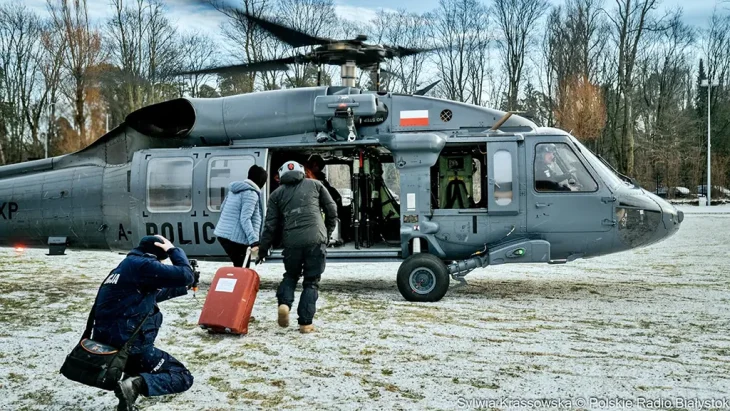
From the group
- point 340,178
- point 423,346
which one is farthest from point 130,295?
point 340,178

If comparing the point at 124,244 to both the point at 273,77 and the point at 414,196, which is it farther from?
the point at 273,77

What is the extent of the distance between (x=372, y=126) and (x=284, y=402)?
5129mm

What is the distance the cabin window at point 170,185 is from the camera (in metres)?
8.77

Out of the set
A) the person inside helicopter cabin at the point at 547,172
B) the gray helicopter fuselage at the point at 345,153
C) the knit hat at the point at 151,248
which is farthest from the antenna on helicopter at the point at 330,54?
the knit hat at the point at 151,248

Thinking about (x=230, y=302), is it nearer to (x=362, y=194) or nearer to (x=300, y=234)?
(x=300, y=234)

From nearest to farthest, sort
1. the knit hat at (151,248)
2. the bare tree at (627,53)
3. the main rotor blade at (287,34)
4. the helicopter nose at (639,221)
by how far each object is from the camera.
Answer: the knit hat at (151,248) < the main rotor blade at (287,34) < the helicopter nose at (639,221) < the bare tree at (627,53)

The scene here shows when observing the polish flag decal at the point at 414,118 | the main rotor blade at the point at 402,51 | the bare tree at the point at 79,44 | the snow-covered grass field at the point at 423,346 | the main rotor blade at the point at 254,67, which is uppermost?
the bare tree at the point at 79,44

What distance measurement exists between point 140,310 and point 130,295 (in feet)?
0.42

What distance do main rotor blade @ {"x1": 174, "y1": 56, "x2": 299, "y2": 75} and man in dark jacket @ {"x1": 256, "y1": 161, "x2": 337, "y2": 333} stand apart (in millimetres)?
2394

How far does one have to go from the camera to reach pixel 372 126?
861 cm

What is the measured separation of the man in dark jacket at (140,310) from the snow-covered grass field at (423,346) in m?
0.23

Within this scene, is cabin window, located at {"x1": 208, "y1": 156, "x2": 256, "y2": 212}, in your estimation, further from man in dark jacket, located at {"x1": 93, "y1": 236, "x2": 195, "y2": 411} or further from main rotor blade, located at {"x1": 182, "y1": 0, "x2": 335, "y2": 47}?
man in dark jacket, located at {"x1": 93, "y1": 236, "x2": 195, "y2": 411}

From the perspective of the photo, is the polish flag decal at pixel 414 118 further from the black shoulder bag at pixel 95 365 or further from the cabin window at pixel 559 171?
the black shoulder bag at pixel 95 365

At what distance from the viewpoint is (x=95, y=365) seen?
3740mm
